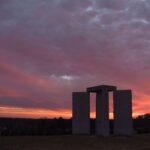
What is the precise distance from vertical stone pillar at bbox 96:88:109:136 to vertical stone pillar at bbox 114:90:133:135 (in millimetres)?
1179

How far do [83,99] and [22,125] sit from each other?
14480 millimetres

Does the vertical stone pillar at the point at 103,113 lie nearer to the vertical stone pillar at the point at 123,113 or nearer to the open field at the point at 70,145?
the vertical stone pillar at the point at 123,113

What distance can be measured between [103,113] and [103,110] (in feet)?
1.01

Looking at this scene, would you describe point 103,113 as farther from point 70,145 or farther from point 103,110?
point 70,145

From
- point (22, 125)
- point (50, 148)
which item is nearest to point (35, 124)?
point (22, 125)

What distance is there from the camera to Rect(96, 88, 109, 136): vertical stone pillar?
37000 millimetres

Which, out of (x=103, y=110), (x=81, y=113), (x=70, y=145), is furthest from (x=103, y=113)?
(x=70, y=145)

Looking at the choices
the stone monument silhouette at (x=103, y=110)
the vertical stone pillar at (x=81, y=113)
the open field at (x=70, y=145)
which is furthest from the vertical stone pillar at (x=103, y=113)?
the open field at (x=70, y=145)

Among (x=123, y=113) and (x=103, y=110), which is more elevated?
(x=103, y=110)

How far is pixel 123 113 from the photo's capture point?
37625 millimetres

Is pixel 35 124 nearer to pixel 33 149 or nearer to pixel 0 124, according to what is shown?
pixel 0 124

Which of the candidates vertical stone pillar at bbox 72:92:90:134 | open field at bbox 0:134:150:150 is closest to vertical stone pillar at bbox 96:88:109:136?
vertical stone pillar at bbox 72:92:90:134

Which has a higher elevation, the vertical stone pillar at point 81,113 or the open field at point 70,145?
the vertical stone pillar at point 81,113

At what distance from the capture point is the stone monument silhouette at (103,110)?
3725 cm
